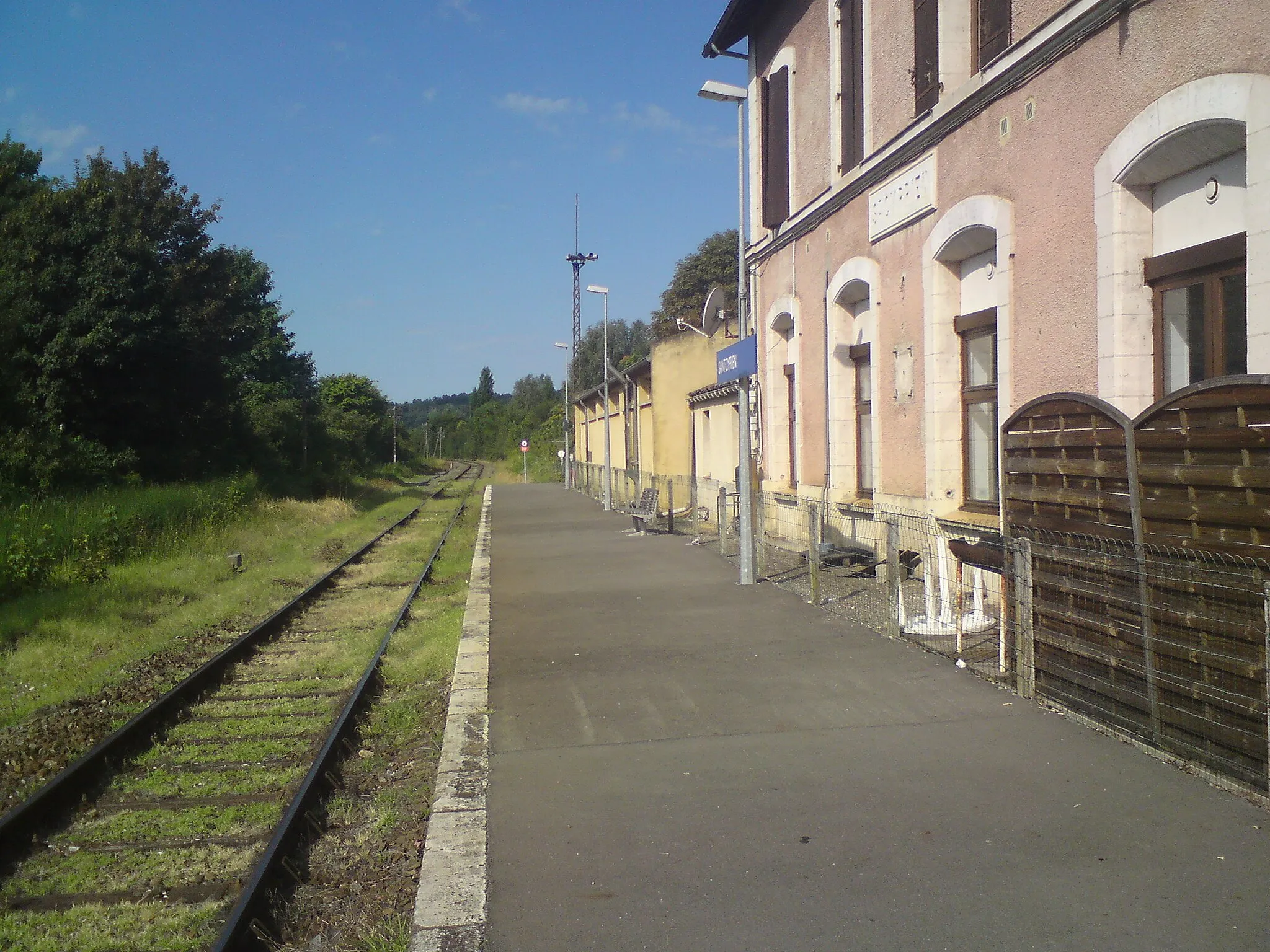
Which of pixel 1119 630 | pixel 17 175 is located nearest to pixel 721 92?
pixel 1119 630

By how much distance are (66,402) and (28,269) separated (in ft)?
9.50

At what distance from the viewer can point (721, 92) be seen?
38.1ft

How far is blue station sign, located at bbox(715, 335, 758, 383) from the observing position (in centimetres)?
1112

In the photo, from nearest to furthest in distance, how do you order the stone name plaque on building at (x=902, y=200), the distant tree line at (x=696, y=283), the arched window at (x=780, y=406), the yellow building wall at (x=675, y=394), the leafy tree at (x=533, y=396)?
the stone name plaque on building at (x=902, y=200) < the arched window at (x=780, y=406) < the yellow building wall at (x=675, y=394) < the distant tree line at (x=696, y=283) < the leafy tree at (x=533, y=396)

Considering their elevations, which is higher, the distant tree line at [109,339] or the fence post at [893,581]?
the distant tree line at [109,339]

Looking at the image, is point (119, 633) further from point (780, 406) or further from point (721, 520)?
point (780, 406)

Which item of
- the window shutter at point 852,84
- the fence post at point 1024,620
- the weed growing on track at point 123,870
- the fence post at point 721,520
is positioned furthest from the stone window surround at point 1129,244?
the fence post at point 721,520

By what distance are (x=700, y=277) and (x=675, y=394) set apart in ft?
104

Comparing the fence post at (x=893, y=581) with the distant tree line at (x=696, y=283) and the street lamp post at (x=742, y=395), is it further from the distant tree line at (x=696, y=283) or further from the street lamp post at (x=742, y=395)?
the distant tree line at (x=696, y=283)

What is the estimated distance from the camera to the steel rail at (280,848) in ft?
11.6

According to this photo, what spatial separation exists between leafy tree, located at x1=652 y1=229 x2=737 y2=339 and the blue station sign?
39.6 metres

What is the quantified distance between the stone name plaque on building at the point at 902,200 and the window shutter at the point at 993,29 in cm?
108

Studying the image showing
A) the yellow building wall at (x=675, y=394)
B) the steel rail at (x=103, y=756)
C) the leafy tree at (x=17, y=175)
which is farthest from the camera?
the yellow building wall at (x=675, y=394)

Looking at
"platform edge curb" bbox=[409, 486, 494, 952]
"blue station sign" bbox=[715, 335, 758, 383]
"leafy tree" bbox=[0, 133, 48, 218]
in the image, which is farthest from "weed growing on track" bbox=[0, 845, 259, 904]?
"leafy tree" bbox=[0, 133, 48, 218]
